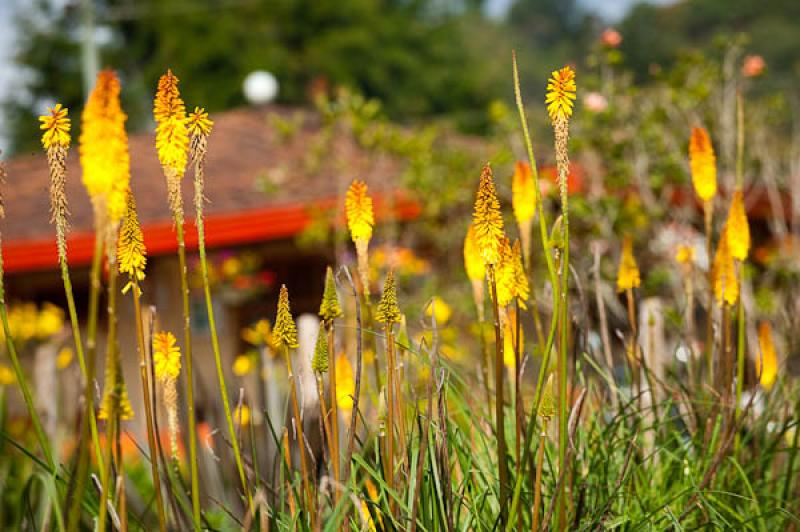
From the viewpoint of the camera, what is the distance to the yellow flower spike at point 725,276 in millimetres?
2105

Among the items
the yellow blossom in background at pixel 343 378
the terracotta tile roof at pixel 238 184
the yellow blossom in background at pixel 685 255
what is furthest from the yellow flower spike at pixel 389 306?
the terracotta tile roof at pixel 238 184

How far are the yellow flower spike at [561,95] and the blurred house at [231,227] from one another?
7006 millimetres

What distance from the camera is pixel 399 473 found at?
1702 millimetres

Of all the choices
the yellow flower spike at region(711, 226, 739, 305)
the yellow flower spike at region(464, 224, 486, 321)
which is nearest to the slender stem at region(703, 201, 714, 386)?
the yellow flower spike at region(711, 226, 739, 305)

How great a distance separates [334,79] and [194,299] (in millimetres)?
18809

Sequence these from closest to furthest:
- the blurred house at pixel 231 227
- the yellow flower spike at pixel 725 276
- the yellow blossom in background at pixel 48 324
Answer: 1. the yellow flower spike at pixel 725 276
2. the yellow blossom in background at pixel 48 324
3. the blurred house at pixel 231 227

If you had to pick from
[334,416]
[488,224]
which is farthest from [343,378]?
[488,224]

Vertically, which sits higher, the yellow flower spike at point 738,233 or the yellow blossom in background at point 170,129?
the yellow blossom in background at point 170,129

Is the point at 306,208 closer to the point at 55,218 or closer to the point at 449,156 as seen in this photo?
the point at 449,156

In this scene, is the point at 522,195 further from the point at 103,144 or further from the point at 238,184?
the point at 238,184

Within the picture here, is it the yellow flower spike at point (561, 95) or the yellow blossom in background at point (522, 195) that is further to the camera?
the yellow blossom in background at point (522, 195)

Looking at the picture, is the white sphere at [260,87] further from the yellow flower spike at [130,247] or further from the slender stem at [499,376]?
the slender stem at [499,376]

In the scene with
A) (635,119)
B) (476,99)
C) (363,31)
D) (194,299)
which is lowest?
(194,299)

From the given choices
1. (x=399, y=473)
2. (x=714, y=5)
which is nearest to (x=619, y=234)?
(x=399, y=473)
